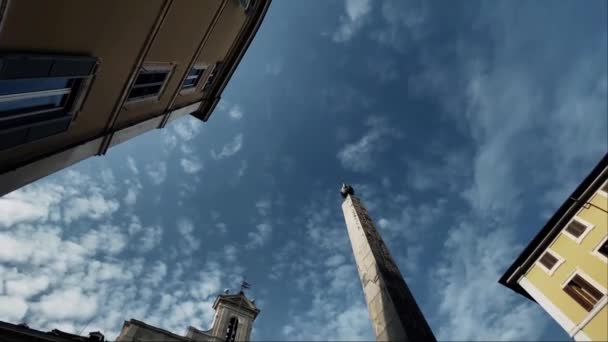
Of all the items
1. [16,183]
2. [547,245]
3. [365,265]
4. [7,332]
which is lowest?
[16,183]

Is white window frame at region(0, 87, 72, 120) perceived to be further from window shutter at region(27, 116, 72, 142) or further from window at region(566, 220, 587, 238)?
window at region(566, 220, 587, 238)

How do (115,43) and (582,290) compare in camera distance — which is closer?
(115,43)

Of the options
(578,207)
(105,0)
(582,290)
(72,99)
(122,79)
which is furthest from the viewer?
(578,207)

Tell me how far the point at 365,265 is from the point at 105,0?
349 inches

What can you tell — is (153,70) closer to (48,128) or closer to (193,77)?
(193,77)

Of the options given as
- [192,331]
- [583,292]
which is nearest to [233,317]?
[192,331]

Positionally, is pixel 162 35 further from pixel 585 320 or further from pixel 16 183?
pixel 585 320

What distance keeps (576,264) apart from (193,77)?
55.7 ft

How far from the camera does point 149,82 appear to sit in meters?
10.8

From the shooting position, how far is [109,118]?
31.4 feet

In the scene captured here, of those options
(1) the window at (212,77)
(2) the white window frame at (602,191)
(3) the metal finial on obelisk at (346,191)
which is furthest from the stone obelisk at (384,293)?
(1) the window at (212,77)

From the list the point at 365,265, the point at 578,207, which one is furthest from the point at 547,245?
the point at 365,265

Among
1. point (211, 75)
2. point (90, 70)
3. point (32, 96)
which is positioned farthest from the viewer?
point (211, 75)

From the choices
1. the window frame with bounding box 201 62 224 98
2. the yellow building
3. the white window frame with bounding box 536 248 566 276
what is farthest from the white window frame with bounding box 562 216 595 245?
the window frame with bounding box 201 62 224 98
